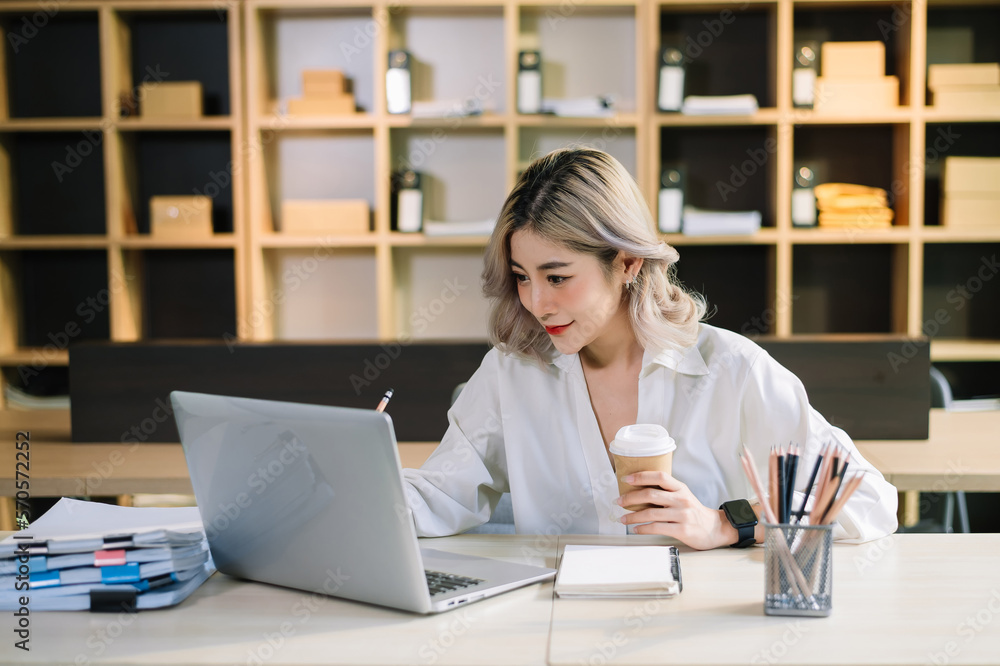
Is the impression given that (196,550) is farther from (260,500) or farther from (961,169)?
(961,169)

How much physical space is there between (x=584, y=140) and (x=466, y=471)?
247cm

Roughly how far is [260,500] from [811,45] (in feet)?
11.1

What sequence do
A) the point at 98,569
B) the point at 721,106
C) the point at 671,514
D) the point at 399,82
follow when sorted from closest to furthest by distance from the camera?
the point at 98,569
the point at 671,514
the point at 721,106
the point at 399,82

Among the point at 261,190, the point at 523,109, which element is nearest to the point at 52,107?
the point at 261,190

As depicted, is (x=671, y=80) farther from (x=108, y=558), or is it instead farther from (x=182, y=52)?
(x=108, y=558)

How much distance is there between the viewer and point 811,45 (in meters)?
3.71

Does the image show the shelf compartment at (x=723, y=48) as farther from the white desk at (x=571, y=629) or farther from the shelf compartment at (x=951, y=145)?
the white desk at (x=571, y=629)

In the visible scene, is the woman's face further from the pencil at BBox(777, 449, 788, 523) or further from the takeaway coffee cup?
the pencil at BBox(777, 449, 788, 523)

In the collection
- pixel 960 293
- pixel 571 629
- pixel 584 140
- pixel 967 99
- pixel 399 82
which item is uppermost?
pixel 399 82

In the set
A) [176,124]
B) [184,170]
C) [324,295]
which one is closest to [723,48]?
[324,295]

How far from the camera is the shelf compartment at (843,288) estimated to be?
3791mm

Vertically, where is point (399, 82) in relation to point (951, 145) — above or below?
above

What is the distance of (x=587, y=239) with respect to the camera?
1555mm

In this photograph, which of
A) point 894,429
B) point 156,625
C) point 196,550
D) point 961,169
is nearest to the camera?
point 156,625
